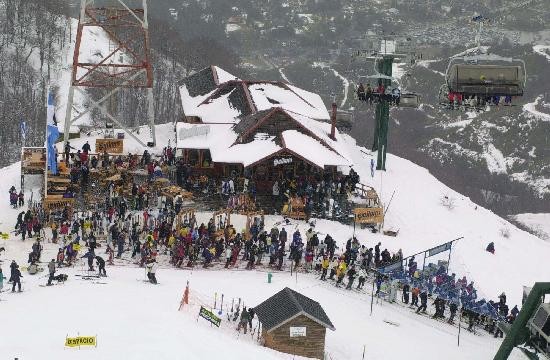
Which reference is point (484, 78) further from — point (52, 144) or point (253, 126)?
point (52, 144)

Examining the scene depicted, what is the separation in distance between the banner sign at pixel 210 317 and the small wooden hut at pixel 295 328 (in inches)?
53.2

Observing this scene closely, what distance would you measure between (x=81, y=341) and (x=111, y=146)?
21479 millimetres

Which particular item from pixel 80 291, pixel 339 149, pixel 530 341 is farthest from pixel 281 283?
pixel 339 149

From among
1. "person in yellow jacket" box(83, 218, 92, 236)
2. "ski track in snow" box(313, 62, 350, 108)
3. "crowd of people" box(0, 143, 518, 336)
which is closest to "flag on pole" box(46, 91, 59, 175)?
"crowd of people" box(0, 143, 518, 336)

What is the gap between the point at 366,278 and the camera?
2877 centimetres

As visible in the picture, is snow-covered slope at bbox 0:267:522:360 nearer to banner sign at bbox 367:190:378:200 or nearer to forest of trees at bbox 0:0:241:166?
banner sign at bbox 367:190:378:200

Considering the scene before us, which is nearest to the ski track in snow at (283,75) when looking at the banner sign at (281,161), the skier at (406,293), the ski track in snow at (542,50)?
the ski track in snow at (542,50)

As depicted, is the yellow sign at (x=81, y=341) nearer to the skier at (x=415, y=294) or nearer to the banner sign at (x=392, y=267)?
the banner sign at (x=392, y=267)

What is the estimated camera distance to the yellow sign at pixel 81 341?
18.6 m

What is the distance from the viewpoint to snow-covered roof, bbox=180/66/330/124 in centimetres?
4363

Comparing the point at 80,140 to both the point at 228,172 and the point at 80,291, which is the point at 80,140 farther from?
the point at 80,291

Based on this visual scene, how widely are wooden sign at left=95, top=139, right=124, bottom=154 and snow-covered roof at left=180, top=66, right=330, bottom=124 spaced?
Answer: 6.50 metres

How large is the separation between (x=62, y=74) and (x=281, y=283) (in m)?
69.6

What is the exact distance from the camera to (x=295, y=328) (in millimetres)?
21812
